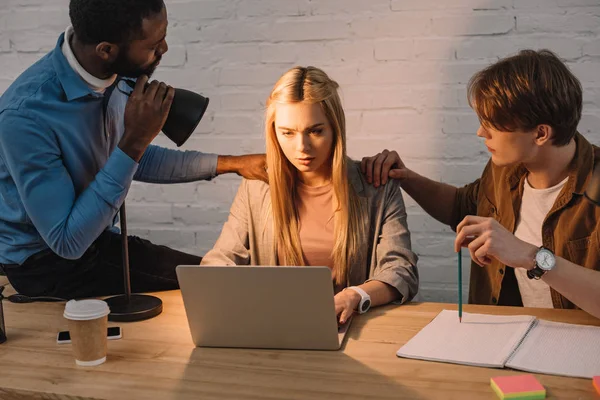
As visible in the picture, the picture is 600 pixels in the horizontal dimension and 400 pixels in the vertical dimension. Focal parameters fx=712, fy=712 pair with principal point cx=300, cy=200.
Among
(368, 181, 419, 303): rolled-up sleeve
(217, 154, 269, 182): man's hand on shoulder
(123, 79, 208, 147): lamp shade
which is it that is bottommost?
(368, 181, 419, 303): rolled-up sleeve

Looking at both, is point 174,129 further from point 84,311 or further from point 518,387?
point 518,387

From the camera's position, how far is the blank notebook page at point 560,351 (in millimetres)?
1283

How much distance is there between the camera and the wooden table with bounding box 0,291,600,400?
1.23 meters

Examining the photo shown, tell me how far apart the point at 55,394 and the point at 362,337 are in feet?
2.00

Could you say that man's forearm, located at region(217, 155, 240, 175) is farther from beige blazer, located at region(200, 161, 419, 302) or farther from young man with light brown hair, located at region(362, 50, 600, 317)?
young man with light brown hair, located at region(362, 50, 600, 317)

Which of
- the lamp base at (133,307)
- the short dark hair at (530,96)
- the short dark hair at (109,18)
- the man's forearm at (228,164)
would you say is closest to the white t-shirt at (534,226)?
the short dark hair at (530,96)

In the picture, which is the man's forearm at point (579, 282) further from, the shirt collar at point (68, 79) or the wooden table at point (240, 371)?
the shirt collar at point (68, 79)

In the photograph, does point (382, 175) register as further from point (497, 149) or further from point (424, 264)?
point (424, 264)

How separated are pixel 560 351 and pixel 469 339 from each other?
0.17 meters

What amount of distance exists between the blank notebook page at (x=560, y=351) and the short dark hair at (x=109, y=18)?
1.11 meters

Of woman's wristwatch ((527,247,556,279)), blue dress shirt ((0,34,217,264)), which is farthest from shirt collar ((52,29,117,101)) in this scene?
woman's wristwatch ((527,247,556,279))

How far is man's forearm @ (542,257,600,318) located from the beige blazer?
0.41m

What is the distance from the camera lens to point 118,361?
1.39m

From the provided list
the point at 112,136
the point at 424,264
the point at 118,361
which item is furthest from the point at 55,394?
the point at 424,264
